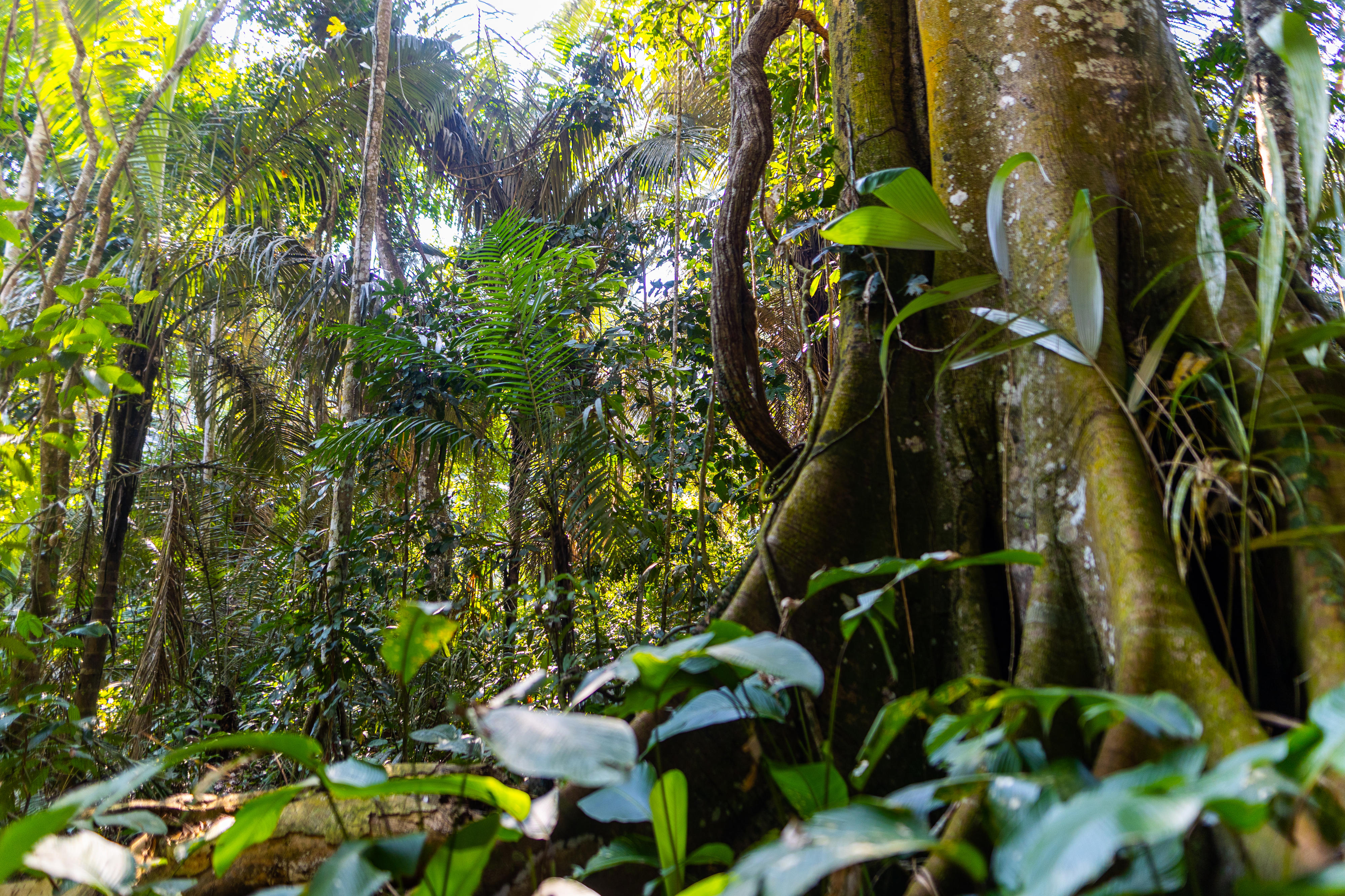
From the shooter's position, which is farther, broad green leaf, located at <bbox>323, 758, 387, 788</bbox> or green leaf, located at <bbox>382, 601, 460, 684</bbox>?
green leaf, located at <bbox>382, 601, 460, 684</bbox>

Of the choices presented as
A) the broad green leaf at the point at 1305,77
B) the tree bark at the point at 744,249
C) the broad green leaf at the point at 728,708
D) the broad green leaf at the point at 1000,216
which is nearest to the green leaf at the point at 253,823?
the broad green leaf at the point at 728,708

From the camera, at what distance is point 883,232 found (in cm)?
117

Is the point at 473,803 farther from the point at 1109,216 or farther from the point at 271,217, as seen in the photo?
the point at 271,217

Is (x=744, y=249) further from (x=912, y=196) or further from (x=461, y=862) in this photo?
(x=461, y=862)

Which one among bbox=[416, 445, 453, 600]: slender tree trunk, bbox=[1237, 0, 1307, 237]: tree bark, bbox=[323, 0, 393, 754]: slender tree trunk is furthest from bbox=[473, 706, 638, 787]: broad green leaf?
bbox=[416, 445, 453, 600]: slender tree trunk

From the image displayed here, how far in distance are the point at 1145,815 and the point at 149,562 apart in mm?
5404

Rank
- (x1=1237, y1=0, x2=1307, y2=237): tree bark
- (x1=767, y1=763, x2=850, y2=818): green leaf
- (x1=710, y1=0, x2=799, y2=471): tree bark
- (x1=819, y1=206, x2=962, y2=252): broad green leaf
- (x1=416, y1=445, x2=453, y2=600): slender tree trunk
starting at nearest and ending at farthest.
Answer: (x1=767, y1=763, x2=850, y2=818): green leaf
(x1=819, y1=206, x2=962, y2=252): broad green leaf
(x1=1237, y1=0, x2=1307, y2=237): tree bark
(x1=710, y1=0, x2=799, y2=471): tree bark
(x1=416, y1=445, x2=453, y2=600): slender tree trunk

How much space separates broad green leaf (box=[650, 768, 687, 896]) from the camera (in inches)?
34.3

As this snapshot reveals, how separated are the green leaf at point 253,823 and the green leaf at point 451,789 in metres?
0.05

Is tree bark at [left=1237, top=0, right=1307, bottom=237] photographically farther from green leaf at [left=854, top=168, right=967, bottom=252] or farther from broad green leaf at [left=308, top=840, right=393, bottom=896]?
broad green leaf at [left=308, top=840, right=393, bottom=896]

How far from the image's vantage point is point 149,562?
4.57 metres

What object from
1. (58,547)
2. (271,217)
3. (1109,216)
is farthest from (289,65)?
(1109,216)

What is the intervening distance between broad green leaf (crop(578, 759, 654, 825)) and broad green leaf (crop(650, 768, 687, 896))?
38 mm

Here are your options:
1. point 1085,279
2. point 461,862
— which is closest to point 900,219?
point 1085,279
